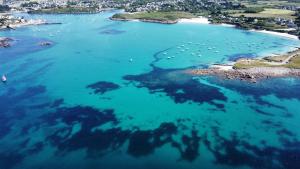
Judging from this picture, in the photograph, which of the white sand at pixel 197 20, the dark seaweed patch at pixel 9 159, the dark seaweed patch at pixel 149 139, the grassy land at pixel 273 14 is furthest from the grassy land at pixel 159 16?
the dark seaweed patch at pixel 9 159

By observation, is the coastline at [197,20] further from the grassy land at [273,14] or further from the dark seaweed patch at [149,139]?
the dark seaweed patch at [149,139]

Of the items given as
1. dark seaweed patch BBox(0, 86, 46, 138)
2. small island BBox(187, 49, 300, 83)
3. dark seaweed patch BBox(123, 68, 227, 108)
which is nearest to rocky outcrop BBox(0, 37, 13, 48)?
dark seaweed patch BBox(0, 86, 46, 138)

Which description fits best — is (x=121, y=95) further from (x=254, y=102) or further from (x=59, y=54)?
(x=59, y=54)

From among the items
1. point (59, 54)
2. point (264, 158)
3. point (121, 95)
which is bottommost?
point (264, 158)

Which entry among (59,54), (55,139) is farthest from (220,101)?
(59,54)

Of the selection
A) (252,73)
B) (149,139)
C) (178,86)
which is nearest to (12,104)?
(149,139)
